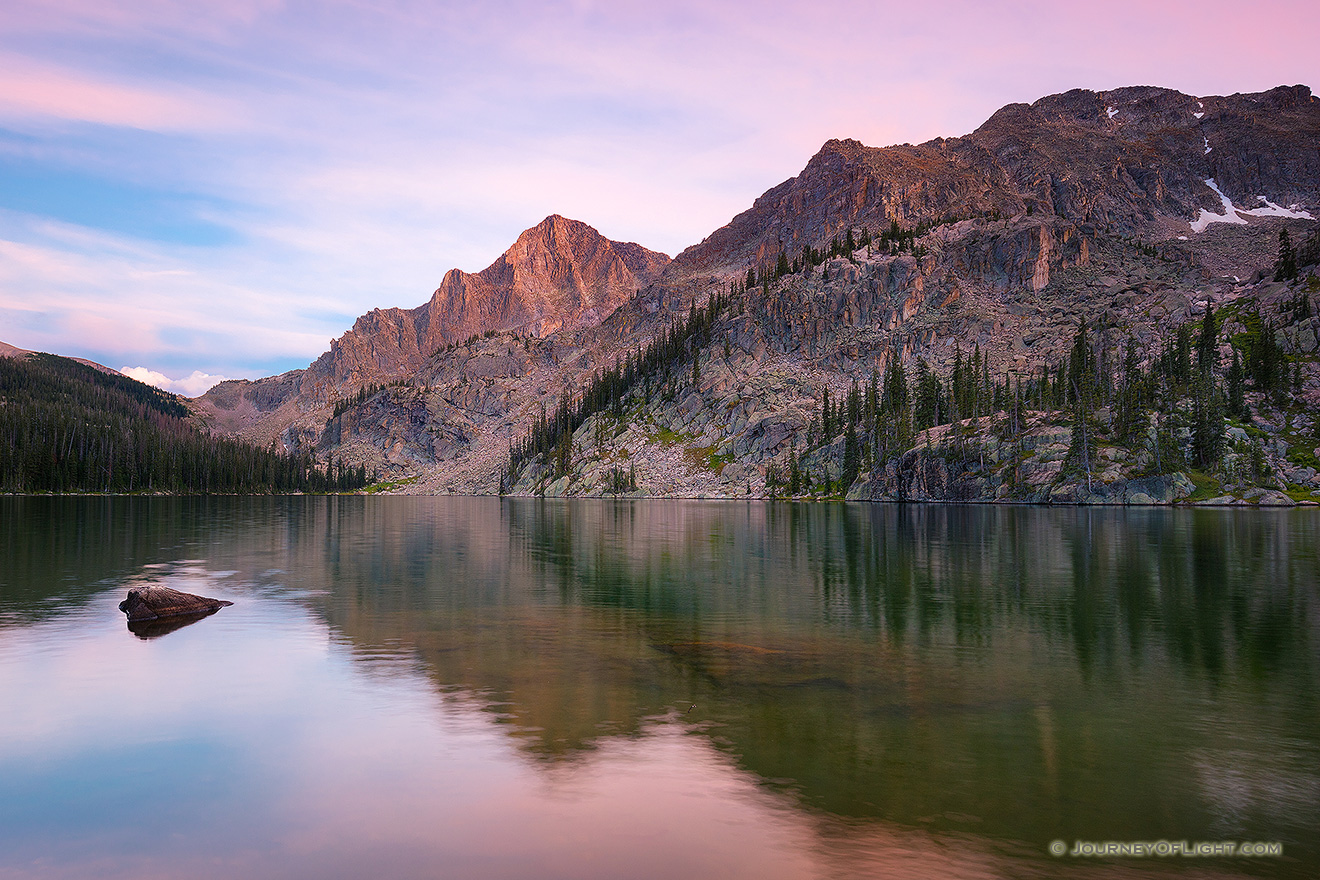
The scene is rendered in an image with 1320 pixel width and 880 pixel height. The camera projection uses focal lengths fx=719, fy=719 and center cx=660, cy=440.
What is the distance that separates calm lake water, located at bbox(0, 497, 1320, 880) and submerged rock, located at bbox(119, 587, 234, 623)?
3.92 ft

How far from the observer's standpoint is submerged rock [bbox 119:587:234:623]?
33.7 meters

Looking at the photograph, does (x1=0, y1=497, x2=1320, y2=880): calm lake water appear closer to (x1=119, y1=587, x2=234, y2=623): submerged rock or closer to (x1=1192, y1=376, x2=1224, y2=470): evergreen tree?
(x1=119, y1=587, x2=234, y2=623): submerged rock

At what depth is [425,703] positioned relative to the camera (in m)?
21.0

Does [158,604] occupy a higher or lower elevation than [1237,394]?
lower

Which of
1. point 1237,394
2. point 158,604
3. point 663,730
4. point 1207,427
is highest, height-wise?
point 1237,394

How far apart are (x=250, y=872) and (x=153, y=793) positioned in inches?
201

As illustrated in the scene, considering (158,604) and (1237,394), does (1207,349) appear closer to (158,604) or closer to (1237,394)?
(1237,394)

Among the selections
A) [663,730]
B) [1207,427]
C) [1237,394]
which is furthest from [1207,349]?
[663,730]

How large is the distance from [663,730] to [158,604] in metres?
28.6

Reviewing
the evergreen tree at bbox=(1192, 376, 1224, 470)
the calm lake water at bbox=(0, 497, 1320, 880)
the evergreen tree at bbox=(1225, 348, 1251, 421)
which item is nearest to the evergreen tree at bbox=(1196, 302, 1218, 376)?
the evergreen tree at bbox=(1225, 348, 1251, 421)

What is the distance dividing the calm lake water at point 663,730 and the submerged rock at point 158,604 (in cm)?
119

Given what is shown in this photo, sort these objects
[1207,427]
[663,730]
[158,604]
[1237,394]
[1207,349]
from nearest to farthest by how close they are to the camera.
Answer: [663,730], [158,604], [1207,427], [1237,394], [1207,349]

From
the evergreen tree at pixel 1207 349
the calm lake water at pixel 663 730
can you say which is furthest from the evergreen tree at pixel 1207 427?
the calm lake water at pixel 663 730

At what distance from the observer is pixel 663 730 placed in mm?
18375
